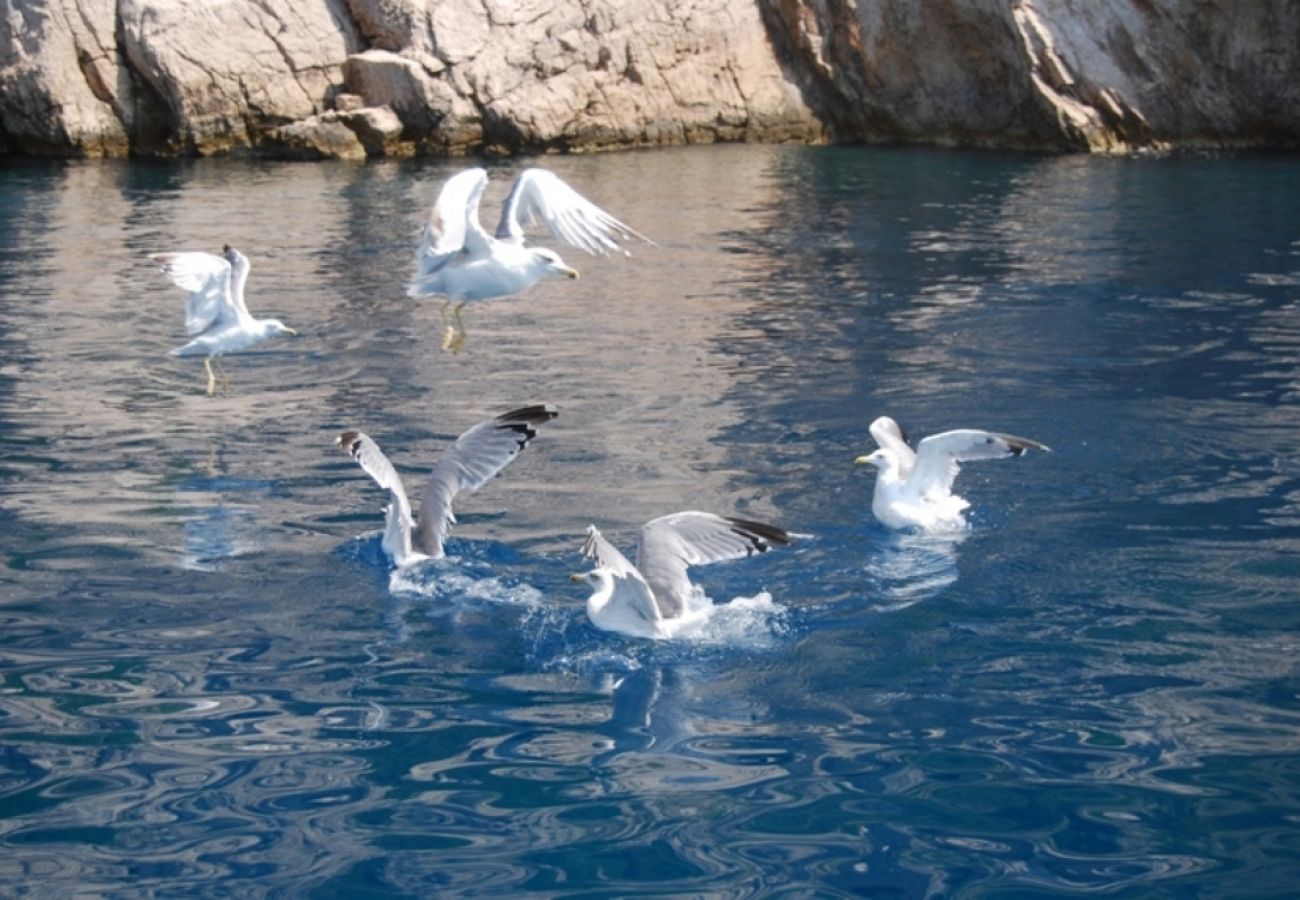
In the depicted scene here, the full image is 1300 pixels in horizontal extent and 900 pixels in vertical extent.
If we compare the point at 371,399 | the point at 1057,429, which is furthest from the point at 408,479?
the point at 1057,429

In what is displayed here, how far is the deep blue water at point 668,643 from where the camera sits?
5.43 m

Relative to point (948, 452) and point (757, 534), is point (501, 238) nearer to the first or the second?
point (948, 452)

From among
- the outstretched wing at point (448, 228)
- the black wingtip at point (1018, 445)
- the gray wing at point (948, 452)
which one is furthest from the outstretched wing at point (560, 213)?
the black wingtip at point (1018, 445)

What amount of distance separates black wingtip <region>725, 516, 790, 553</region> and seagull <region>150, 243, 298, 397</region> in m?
4.76

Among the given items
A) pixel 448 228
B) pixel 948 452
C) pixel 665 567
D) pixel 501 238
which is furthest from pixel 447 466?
pixel 948 452

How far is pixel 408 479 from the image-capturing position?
9.42 m

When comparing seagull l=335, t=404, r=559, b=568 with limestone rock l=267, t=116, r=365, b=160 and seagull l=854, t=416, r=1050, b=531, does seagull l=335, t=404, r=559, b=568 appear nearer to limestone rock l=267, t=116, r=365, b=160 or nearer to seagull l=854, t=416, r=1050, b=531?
seagull l=854, t=416, r=1050, b=531

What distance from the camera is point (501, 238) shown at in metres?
9.92

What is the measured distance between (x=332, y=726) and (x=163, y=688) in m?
0.80

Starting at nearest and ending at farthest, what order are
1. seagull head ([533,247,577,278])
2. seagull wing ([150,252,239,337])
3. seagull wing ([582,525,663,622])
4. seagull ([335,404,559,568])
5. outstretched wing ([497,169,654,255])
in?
seagull wing ([582,525,663,622]) → seagull ([335,404,559,568]) → outstretched wing ([497,169,654,255]) → seagull head ([533,247,577,278]) → seagull wing ([150,252,239,337])

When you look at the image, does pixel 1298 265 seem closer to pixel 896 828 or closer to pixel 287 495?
pixel 287 495

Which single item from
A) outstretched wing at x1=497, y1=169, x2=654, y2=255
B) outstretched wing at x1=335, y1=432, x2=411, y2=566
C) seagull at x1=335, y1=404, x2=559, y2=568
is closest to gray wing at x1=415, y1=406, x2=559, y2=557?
seagull at x1=335, y1=404, x2=559, y2=568

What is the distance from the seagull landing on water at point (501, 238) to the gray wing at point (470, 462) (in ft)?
4.80

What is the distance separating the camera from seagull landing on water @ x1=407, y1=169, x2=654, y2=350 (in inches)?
377
